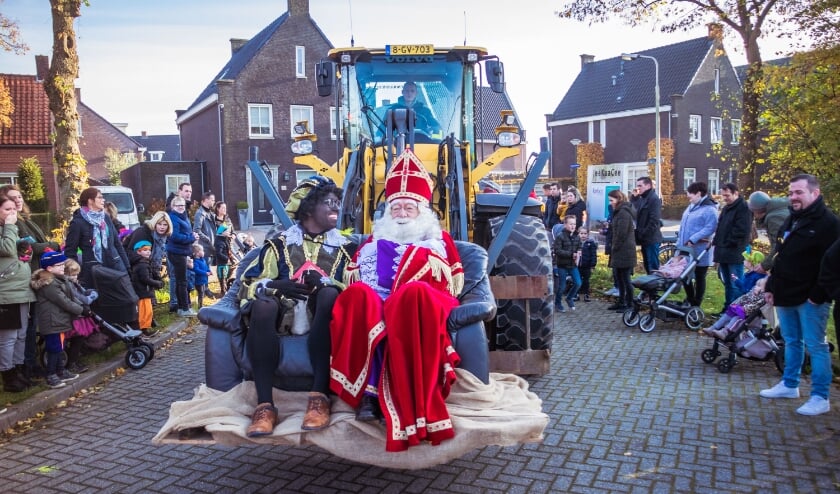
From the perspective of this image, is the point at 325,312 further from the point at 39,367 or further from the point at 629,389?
the point at 39,367

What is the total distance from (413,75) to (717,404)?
4.34 metres

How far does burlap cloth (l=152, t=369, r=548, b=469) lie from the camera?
364 centimetres

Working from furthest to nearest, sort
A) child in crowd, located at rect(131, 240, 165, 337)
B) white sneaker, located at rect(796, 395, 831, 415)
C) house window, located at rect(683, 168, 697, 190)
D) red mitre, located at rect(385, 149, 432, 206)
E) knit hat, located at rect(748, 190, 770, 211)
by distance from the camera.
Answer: house window, located at rect(683, 168, 697, 190), child in crowd, located at rect(131, 240, 165, 337), knit hat, located at rect(748, 190, 770, 211), white sneaker, located at rect(796, 395, 831, 415), red mitre, located at rect(385, 149, 432, 206)

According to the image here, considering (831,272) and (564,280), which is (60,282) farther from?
(564,280)

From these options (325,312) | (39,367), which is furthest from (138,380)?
(325,312)

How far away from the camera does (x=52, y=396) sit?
6.04 meters

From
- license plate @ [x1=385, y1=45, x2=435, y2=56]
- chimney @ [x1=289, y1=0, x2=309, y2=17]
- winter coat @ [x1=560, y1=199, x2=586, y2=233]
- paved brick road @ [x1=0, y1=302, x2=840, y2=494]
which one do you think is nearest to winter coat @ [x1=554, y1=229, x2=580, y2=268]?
winter coat @ [x1=560, y1=199, x2=586, y2=233]

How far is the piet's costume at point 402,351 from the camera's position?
3.69m

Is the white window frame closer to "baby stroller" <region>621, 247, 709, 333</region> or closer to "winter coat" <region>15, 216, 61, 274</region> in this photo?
"baby stroller" <region>621, 247, 709, 333</region>

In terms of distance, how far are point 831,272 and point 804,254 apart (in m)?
0.51

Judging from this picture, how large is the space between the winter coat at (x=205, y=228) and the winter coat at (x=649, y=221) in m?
6.67

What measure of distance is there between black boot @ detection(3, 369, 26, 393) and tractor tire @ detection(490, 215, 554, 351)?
166 inches

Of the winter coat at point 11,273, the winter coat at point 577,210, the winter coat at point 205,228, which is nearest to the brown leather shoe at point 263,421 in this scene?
the winter coat at point 11,273

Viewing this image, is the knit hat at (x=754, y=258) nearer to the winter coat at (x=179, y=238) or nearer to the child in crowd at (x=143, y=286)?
the child in crowd at (x=143, y=286)
